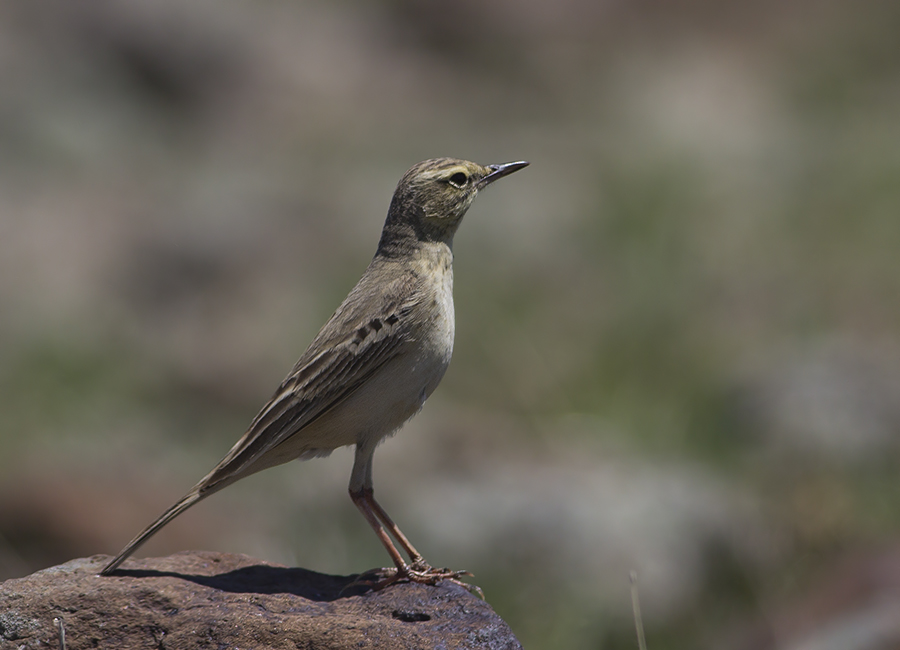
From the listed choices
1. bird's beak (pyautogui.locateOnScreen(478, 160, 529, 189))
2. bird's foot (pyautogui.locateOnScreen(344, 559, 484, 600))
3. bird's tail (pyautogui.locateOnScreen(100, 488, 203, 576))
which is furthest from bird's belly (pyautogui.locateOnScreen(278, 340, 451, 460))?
bird's beak (pyautogui.locateOnScreen(478, 160, 529, 189))

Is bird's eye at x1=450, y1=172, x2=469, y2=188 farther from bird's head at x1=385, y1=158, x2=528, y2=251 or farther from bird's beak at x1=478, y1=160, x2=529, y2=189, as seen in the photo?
bird's beak at x1=478, y1=160, x2=529, y2=189

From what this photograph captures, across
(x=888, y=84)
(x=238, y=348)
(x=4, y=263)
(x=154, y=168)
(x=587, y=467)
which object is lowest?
(x=587, y=467)

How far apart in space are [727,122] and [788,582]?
1556cm

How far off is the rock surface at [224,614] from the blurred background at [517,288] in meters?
3.17

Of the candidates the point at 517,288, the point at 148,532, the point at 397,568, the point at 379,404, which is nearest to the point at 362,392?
the point at 379,404

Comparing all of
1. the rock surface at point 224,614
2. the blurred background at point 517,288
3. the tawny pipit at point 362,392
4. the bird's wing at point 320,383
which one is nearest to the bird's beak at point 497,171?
the tawny pipit at point 362,392

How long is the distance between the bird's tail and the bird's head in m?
2.11

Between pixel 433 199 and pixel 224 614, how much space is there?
2.88 m

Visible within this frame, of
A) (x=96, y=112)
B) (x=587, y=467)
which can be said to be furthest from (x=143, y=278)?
(x=587, y=467)

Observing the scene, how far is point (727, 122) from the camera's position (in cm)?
2312

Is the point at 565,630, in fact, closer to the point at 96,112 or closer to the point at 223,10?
the point at 96,112

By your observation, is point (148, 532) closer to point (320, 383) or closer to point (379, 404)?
point (320, 383)

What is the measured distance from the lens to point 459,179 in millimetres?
6820

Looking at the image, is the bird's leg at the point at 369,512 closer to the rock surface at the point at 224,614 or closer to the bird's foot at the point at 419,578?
the bird's foot at the point at 419,578
